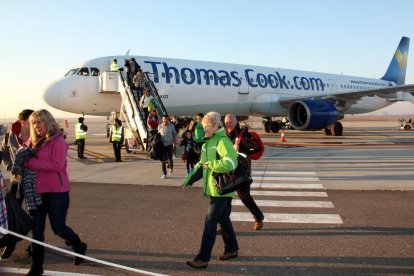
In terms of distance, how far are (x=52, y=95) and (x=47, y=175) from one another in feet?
43.8

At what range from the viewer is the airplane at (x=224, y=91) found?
16859 mm

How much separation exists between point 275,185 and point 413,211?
3.11 meters

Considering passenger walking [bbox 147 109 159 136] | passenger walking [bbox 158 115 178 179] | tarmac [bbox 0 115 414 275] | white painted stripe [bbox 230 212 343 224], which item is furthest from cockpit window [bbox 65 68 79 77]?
white painted stripe [bbox 230 212 343 224]

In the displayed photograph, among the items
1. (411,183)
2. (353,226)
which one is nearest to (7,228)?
(353,226)

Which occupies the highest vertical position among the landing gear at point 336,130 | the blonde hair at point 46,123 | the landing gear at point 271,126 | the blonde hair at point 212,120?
the blonde hair at point 212,120

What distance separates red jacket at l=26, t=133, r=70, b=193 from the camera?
404 centimetres

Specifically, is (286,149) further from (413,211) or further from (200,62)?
(413,211)

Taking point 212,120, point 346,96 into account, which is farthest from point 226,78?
point 212,120

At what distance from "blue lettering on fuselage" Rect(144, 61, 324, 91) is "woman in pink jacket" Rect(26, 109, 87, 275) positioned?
1398cm

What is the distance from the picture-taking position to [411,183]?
30.0ft

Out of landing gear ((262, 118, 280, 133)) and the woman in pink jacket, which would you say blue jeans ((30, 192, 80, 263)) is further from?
landing gear ((262, 118, 280, 133))

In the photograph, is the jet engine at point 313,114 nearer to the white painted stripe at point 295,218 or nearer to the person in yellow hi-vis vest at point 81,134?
the person in yellow hi-vis vest at point 81,134

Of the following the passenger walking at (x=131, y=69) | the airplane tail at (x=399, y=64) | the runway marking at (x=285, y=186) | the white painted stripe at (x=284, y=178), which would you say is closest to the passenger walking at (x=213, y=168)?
the runway marking at (x=285, y=186)

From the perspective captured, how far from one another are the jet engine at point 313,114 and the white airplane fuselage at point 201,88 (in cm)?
166
